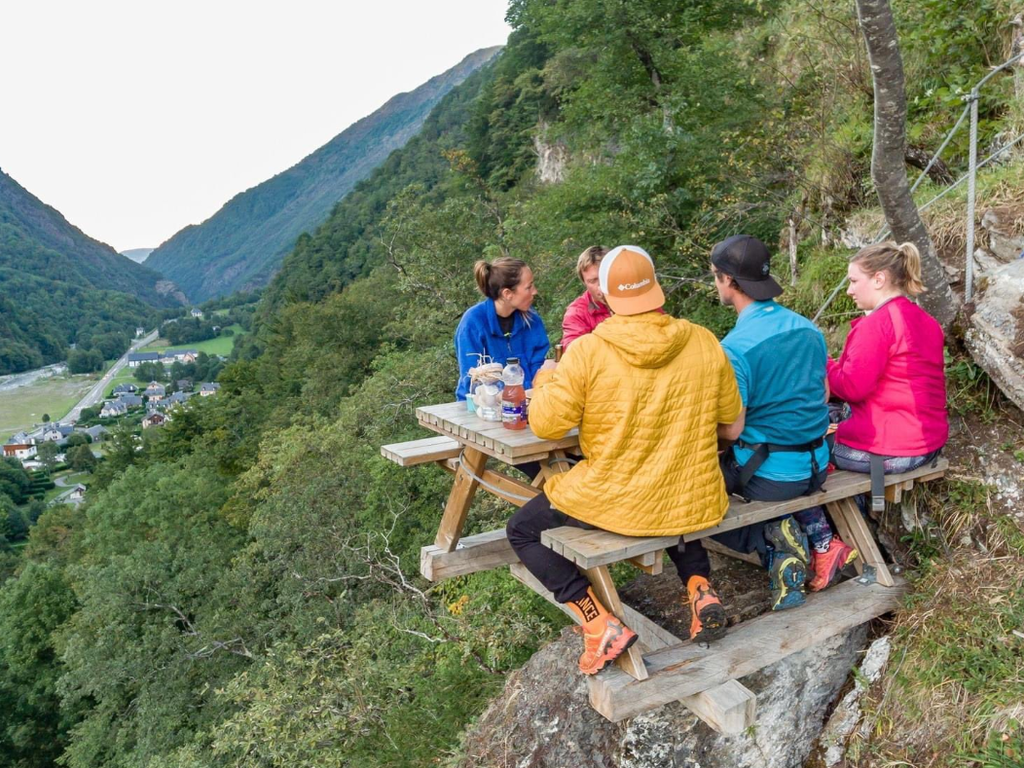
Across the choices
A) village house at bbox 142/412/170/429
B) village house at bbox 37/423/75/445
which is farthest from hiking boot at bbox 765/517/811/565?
village house at bbox 37/423/75/445

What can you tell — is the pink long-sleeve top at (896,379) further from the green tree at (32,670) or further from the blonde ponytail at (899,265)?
the green tree at (32,670)

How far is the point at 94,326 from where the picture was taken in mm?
148250

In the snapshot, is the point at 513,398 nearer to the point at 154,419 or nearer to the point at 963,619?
the point at 963,619

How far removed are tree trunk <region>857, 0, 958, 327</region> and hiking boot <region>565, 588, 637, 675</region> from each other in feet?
8.61

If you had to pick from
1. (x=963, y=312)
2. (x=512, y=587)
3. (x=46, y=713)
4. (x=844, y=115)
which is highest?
(x=844, y=115)

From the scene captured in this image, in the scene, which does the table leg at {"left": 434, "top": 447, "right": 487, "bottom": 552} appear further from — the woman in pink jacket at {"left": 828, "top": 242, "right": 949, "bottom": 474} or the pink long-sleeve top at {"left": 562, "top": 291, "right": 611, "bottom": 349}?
the woman in pink jacket at {"left": 828, "top": 242, "right": 949, "bottom": 474}

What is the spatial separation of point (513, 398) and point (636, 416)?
0.82 metres

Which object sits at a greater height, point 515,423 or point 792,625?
point 515,423

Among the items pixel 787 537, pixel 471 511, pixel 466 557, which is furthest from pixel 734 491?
pixel 471 511

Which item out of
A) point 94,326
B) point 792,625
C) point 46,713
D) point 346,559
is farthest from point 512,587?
point 94,326

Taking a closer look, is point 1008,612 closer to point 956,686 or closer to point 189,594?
point 956,686

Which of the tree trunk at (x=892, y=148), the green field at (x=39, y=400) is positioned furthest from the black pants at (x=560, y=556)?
the green field at (x=39, y=400)

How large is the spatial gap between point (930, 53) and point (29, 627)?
34424mm

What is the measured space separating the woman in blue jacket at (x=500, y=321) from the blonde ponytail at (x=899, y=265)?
71.7 inches
